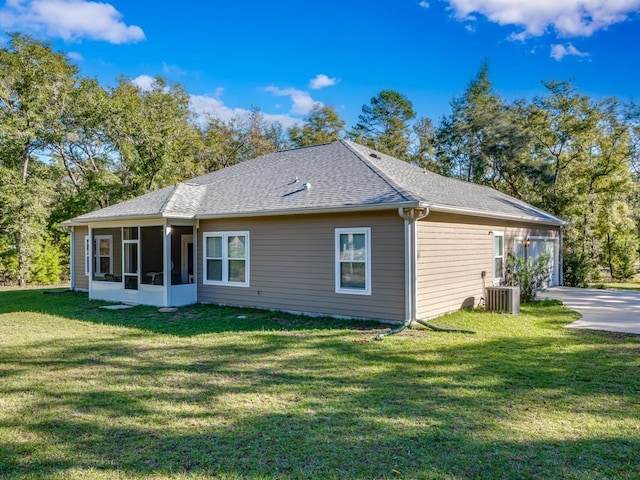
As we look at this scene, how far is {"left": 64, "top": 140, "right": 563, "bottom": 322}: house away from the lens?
897cm

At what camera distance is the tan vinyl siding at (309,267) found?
8.88 meters

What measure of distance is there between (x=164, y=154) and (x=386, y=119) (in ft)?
53.1

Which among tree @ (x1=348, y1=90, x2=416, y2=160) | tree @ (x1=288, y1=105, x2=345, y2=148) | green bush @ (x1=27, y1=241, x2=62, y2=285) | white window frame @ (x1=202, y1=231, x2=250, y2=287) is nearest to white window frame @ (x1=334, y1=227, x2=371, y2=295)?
white window frame @ (x1=202, y1=231, x2=250, y2=287)

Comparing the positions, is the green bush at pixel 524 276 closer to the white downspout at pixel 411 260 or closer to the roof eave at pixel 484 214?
the roof eave at pixel 484 214

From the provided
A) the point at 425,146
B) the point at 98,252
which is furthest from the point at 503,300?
the point at 425,146

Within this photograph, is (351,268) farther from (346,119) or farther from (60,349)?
(346,119)

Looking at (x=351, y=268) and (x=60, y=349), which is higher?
(x=351, y=268)

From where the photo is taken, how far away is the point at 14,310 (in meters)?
11.3

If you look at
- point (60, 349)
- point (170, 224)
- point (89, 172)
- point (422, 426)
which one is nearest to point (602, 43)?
point (170, 224)

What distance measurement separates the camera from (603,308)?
1112 cm

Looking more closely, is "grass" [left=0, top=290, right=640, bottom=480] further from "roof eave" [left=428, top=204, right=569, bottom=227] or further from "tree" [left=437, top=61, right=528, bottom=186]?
"tree" [left=437, top=61, right=528, bottom=186]

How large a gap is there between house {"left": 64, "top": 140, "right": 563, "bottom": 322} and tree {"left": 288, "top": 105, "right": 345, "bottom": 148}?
54.8 feet

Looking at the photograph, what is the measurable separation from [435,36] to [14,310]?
16888mm

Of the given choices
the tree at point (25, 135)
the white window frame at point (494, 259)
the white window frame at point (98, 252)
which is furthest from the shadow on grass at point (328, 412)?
the tree at point (25, 135)
